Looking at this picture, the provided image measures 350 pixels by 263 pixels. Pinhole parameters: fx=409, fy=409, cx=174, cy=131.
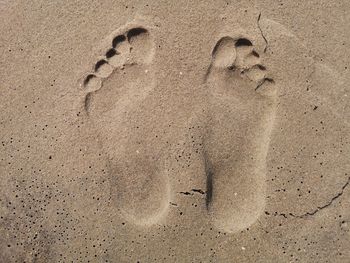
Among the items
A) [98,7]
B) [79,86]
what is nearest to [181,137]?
[79,86]

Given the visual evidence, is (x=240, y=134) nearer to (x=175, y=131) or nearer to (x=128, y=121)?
(x=175, y=131)

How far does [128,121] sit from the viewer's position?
2555 mm

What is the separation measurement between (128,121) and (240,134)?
697mm

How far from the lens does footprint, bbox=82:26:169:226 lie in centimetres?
252

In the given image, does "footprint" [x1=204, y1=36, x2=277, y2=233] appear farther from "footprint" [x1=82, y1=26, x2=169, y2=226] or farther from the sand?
"footprint" [x1=82, y1=26, x2=169, y2=226]

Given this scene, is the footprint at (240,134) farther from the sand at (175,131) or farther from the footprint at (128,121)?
the footprint at (128,121)

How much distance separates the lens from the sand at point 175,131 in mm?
2473

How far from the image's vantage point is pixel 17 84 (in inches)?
102

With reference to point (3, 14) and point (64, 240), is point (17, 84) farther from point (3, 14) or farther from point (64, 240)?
point (64, 240)

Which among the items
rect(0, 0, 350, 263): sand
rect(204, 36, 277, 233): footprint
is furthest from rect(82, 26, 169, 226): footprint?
rect(204, 36, 277, 233): footprint

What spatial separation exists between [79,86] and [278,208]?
1.44 meters

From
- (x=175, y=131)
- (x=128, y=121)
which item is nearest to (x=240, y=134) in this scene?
(x=175, y=131)

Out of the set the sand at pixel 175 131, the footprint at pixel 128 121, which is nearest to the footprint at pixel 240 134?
the sand at pixel 175 131

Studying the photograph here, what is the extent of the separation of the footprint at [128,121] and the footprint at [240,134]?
353 millimetres
